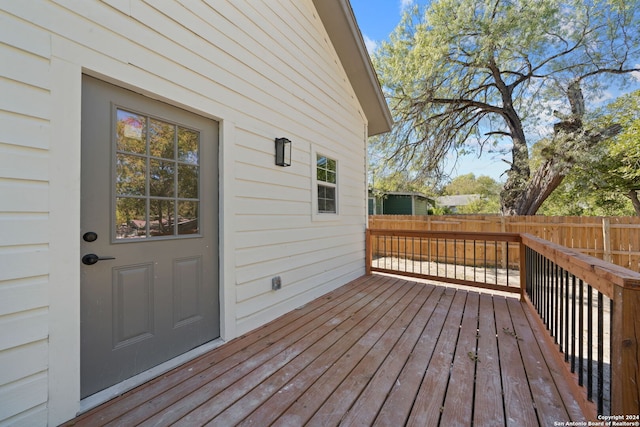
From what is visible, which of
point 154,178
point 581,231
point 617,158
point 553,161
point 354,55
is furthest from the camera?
point 617,158

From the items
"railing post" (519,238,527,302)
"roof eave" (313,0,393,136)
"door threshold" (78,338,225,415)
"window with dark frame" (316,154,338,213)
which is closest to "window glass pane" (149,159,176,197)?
"door threshold" (78,338,225,415)

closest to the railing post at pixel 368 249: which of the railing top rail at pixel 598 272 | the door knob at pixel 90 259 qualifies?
the railing top rail at pixel 598 272

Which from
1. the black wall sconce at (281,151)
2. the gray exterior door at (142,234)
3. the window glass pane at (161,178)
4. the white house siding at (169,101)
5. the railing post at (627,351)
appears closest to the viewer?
the railing post at (627,351)

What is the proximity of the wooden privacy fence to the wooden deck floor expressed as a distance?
3.14 meters

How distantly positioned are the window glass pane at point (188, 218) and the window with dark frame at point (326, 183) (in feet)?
6.32

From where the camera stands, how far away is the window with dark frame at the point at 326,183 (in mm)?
3897

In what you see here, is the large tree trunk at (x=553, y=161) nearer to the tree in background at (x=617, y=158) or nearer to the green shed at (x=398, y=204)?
the tree in background at (x=617, y=158)

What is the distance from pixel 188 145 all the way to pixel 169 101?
341mm

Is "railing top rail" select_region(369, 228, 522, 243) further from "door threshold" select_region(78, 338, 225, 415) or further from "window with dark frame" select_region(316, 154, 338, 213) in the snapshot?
"door threshold" select_region(78, 338, 225, 415)

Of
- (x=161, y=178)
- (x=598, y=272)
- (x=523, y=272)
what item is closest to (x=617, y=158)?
(x=523, y=272)

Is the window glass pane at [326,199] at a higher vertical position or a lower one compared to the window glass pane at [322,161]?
lower

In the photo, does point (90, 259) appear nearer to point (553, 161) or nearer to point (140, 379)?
point (140, 379)

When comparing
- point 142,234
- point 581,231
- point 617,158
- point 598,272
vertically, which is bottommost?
point 581,231

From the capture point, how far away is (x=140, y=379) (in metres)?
1.81
